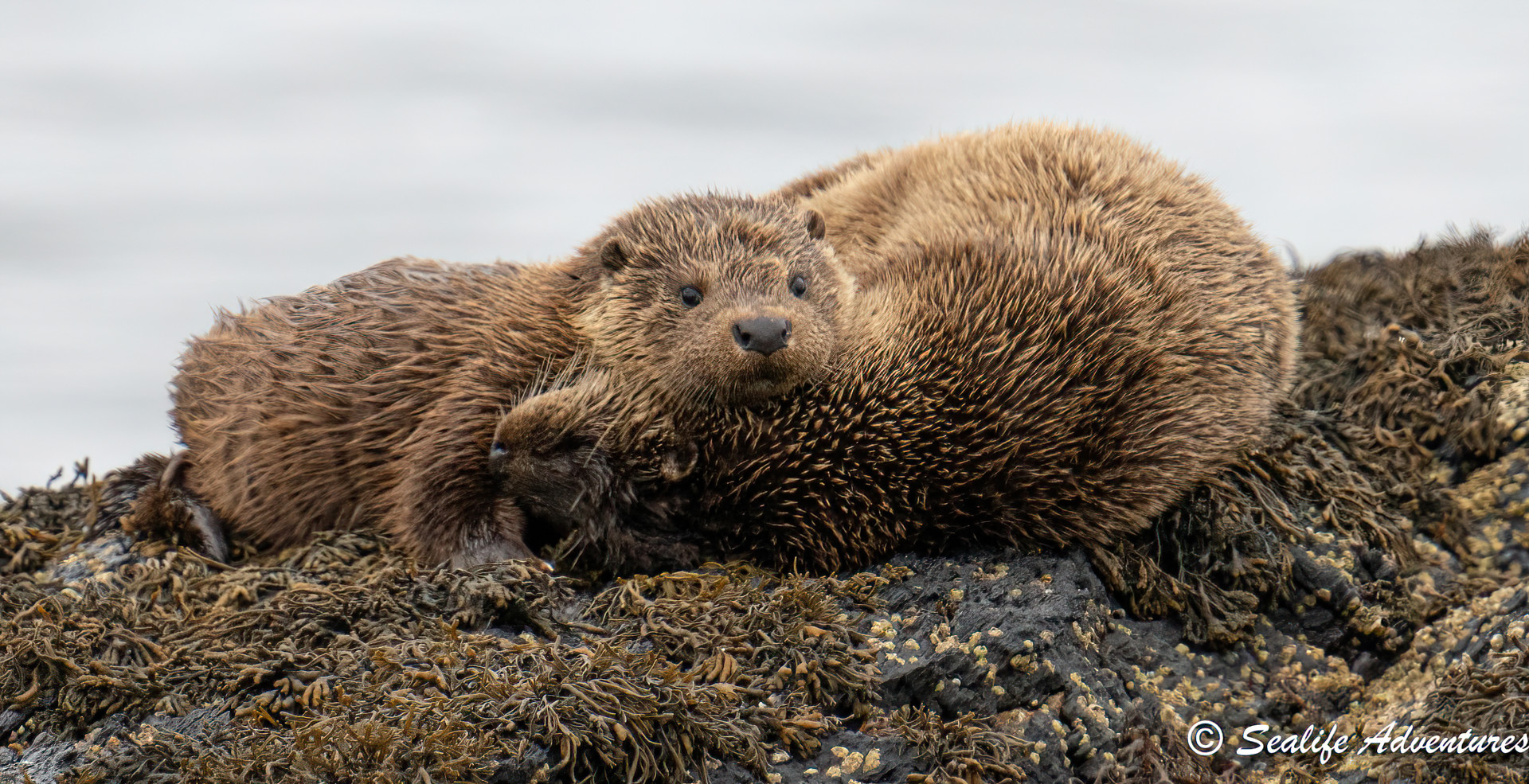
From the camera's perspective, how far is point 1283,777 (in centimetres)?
489

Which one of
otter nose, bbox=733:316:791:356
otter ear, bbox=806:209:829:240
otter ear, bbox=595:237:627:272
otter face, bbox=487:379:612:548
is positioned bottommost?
otter face, bbox=487:379:612:548

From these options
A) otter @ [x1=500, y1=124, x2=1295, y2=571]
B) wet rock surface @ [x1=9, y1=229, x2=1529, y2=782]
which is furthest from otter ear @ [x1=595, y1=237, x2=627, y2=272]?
wet rock surface @ [x1=9, y1=229, x2=1529, y2=782]

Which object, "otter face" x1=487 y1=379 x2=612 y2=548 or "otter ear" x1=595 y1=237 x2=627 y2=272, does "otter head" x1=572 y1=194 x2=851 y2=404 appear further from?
"otter face" x1=487 y1=379 x2=612 y2=548

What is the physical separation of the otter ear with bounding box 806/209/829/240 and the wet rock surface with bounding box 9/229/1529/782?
145 centimetres

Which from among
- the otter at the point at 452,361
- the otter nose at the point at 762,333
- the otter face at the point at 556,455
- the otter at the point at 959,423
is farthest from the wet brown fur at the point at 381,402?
the otter nose at the point at 762,333

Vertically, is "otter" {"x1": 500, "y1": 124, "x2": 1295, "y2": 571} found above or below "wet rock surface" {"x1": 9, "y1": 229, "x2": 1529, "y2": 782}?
above

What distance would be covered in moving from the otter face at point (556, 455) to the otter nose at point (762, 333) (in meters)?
0.69

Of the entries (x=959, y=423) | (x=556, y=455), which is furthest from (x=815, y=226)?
(x=556, y=455)

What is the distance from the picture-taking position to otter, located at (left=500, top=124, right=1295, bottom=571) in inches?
203

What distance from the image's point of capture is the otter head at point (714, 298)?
501 cm

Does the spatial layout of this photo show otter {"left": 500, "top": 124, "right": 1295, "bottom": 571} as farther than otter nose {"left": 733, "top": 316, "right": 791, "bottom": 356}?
Yes

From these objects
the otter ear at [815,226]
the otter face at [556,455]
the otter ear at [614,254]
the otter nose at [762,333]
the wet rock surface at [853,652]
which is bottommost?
the wet rock surface at [853,652]

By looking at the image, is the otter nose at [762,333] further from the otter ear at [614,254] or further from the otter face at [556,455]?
the otter ear at [614,254]

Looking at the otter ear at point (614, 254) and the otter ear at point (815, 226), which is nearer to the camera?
the otter ear at point (614, 254)
